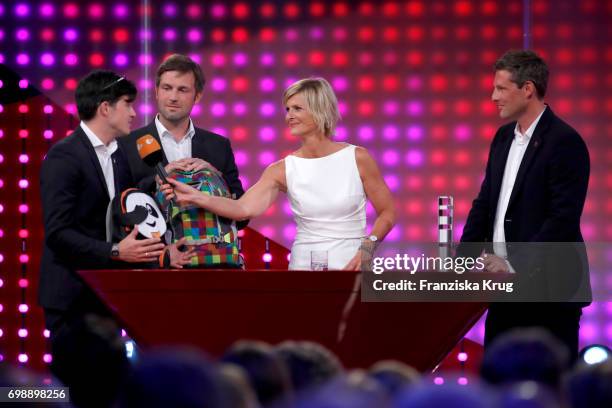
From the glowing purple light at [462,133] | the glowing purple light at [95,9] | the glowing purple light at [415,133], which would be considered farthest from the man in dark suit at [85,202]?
the glowing purple light at [462,133]

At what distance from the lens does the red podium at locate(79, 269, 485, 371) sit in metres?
2.69

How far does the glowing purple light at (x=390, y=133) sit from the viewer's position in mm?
5840

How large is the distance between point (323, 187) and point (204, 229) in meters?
0.67

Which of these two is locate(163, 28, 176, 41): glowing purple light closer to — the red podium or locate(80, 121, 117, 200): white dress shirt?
locate(80, 121, 117, 200): white dress shirt

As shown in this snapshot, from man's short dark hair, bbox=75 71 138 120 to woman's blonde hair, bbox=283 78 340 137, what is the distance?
668 millimetres

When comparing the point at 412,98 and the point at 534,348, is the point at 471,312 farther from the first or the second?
the point at 412,98

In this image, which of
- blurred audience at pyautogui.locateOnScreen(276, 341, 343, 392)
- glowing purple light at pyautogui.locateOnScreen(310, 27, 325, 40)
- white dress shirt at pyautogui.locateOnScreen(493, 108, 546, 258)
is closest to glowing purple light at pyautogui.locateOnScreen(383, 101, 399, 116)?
glowing purple light at pyautogui.locateOnScreen(310, 27, 325, 40)

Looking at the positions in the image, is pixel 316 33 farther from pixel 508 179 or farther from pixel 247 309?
pixel 247 309

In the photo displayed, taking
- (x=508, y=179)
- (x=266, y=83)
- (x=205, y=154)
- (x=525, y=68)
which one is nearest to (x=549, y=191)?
(x=508, y=179)

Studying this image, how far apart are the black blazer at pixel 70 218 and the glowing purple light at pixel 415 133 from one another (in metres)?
2.72

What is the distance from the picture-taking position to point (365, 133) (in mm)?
5832

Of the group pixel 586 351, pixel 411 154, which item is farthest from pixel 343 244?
pixel 411 154

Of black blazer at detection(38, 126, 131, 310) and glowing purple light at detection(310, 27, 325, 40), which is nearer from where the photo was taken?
black blazer at detection(38, 126, 131, 310)

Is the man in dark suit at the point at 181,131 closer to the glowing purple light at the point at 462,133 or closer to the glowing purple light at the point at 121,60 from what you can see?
the glowing purple light at the point at 121,60
